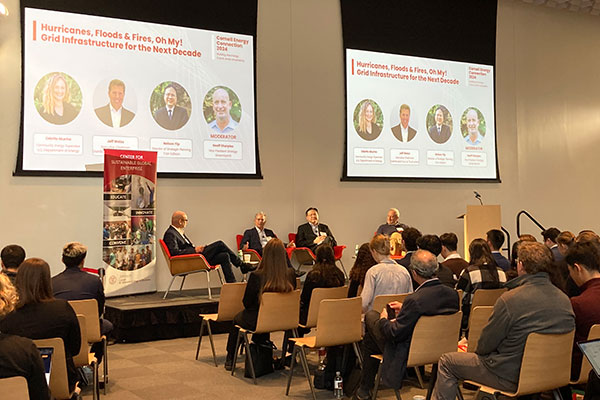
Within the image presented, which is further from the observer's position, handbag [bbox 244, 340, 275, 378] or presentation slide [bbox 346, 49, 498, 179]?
presentation slide [bbox 346, 49, 498, 179]

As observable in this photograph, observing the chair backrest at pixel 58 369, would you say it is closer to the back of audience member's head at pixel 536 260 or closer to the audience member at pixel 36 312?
the audience member at pixel 36 312

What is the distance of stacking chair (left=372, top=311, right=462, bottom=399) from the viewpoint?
3791 millimetres

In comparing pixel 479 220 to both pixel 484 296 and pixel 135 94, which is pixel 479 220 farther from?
pixel 135 94

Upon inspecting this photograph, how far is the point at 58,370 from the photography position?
11.0 ft

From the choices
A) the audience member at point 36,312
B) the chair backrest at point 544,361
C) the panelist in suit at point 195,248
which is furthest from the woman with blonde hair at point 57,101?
the chair backrest at point 544,361

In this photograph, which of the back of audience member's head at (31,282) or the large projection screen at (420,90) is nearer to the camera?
the back of audience member's head at (31,282)

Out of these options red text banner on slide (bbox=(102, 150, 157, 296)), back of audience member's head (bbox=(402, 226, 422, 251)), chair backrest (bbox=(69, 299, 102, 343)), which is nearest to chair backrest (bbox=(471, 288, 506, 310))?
back of audience member's head (bbox=(402, 226, 422, 251))

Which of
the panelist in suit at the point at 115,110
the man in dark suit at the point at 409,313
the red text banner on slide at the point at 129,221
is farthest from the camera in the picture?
the panelist in suit at the point at 115,110

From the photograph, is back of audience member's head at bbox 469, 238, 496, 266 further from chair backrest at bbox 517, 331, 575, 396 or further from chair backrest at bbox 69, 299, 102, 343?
chair backrest at bbox 69, 299, 102, 343

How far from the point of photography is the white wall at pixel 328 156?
7.92 metres

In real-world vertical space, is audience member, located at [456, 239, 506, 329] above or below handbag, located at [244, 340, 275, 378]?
above

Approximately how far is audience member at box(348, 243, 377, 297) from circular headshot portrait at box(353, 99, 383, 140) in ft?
18.1

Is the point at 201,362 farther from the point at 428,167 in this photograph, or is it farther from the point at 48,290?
the point at 428,167

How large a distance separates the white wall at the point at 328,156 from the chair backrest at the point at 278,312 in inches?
158
